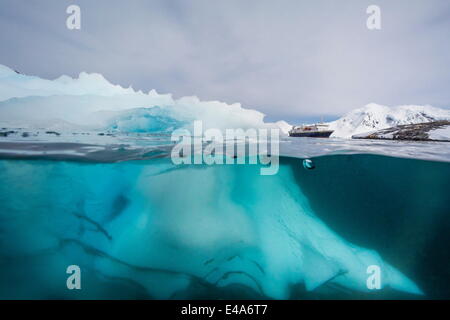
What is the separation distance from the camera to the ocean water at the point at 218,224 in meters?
4.95

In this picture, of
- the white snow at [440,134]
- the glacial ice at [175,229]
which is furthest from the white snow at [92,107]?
the white snow at [440,134]

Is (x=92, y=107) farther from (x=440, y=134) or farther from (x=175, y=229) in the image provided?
(x=440, y=134)

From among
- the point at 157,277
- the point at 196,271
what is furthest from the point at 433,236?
the point at 157,277

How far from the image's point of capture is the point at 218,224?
21.5ft

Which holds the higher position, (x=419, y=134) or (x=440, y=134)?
(x=419, y=134)

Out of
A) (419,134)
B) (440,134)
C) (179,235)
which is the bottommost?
(179,235)

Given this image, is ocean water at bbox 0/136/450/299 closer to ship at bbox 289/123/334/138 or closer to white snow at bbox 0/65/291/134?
white snow at bbox 0/65/291/134

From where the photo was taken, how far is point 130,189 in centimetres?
775

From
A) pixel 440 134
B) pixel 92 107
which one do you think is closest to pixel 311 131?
pixel 440 134

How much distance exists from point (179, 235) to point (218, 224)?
4.84ft

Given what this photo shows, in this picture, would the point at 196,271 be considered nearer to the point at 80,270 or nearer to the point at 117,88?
the point at 80,270

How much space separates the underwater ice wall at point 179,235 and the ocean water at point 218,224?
0.13 ft

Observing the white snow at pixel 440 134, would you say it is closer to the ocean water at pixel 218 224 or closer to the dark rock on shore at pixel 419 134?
the dark rock on shore at pixel 419 134
